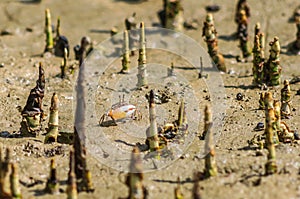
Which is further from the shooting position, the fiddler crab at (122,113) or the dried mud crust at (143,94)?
the fiddler crab at (122,113)

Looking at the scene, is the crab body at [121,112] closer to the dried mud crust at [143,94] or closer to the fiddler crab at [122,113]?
the fiddler crab at [122,113]

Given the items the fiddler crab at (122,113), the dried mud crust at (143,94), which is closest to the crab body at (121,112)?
the fiddler crab at (122,113)

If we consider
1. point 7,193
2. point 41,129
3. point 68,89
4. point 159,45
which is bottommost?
point 7,193

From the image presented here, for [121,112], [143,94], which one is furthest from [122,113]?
[143,94]

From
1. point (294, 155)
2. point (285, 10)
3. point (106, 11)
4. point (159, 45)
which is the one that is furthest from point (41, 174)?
point (285, 10)

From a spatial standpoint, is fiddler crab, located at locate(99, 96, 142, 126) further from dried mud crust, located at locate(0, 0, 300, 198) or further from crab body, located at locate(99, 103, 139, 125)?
dried mud crust, located at locate(0, 0, 300, 198)

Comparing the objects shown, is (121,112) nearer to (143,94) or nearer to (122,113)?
(122,113)

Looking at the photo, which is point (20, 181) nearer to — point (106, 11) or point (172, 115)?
point (172, 115)
